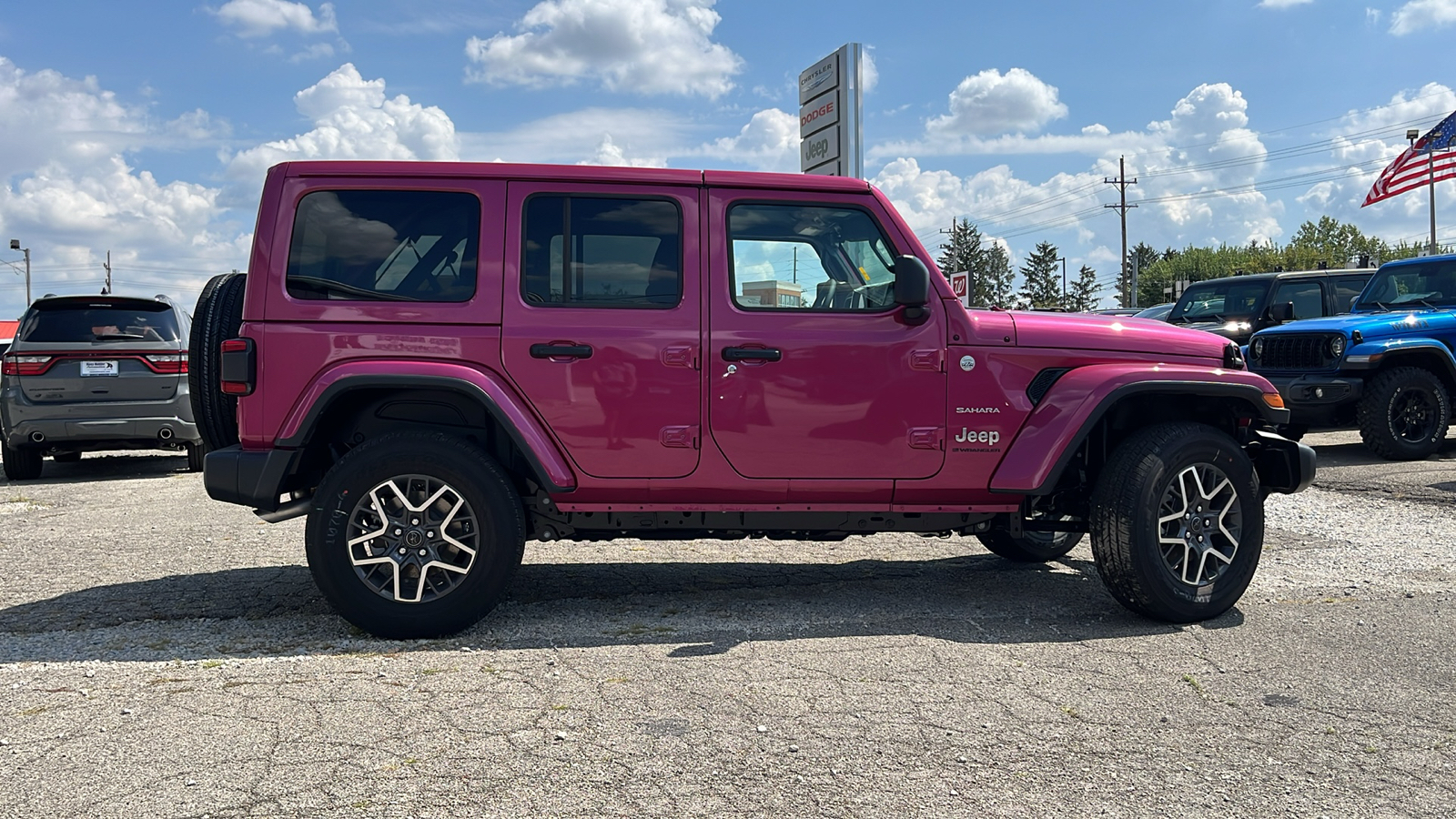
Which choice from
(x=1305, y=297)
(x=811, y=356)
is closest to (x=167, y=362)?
(x=811, y=356)

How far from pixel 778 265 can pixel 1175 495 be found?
2.01m

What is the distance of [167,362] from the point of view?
10312 millimetres

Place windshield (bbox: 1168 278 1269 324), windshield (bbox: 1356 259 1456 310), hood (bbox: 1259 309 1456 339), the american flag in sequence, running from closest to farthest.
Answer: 1. hood (bbox: 1259 309 1456 339)
2. windshield (bbox: 1356 259 1456 310)
3. windshield (bbox: 1168 278 1269 324)
4. the american flag

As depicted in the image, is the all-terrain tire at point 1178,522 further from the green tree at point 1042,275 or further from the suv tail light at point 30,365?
the green tree at point 1042,275

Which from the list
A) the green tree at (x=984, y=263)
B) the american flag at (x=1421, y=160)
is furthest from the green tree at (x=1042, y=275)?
the american flag at (x=1421, y=160)

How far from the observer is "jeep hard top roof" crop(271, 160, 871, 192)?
468 cm

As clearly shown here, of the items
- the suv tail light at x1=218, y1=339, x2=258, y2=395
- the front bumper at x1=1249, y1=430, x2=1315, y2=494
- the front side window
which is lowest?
the front bumper at x1=1249, y1=430, x2=1315, y2=494

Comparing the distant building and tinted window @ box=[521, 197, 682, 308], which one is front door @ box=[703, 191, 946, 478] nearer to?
the distant building

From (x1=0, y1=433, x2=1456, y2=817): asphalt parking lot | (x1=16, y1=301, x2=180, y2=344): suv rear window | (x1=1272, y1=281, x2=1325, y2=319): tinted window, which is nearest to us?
(x1=0, y1=433, x2=1456, y2=817): asphalt parking lot

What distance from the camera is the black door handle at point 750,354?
15.3ft

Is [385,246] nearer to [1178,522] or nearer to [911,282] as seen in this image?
[911,282]

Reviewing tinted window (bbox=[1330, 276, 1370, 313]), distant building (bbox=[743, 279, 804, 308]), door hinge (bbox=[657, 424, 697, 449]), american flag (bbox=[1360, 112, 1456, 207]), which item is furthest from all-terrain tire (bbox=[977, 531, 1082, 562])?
american flag (bbox=[1360, 112, 1456, 207])

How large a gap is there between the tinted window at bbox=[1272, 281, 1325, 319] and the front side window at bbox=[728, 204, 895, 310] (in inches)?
425

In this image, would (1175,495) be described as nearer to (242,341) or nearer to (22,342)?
(242,341)
